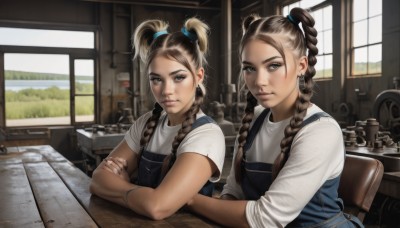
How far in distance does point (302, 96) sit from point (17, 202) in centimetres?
108

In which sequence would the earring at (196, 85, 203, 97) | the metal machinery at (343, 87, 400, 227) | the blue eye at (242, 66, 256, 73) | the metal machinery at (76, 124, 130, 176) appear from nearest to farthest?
the blue eye at (242, 66, 256, 73), the earring at (196, 85, 203, 97), the metal machinery at (343, 87, 400, 227), the metal machinery at (76, 124, 130, 176)

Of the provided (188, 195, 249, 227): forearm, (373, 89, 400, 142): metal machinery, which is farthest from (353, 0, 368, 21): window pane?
(188, 195, 249, 227): forearm

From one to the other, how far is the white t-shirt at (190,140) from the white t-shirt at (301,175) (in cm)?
26

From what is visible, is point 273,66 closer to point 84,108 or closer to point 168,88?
point 168,88

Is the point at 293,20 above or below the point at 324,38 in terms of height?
below

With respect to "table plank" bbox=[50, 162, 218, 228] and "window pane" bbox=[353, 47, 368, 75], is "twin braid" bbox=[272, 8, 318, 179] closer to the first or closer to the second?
"table plank" bbox=[50, 162, 218, 228]

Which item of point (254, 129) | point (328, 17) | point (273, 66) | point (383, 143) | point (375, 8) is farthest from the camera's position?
point (328, 17)

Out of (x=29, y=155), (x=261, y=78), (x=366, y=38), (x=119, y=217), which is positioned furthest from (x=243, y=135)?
(x=366, y=38)

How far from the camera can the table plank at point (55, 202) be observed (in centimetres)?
123

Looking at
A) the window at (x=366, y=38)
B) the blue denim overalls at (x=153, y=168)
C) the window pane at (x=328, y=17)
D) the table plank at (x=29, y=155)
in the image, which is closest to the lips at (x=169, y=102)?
the blue denim overalls at (x=153, y=168)

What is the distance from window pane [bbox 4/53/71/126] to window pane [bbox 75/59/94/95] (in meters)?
0.20

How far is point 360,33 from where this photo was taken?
235 inches

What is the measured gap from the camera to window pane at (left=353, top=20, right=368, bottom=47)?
5.90 metres

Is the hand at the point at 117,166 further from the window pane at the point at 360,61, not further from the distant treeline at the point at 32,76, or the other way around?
the distant treeline at the point at 32,76
